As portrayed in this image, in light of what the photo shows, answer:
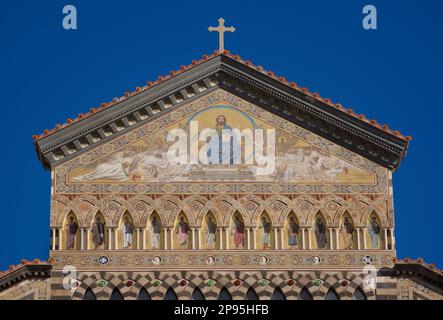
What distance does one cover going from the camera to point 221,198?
55.0 m

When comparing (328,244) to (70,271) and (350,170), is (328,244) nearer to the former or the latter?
(350,170)

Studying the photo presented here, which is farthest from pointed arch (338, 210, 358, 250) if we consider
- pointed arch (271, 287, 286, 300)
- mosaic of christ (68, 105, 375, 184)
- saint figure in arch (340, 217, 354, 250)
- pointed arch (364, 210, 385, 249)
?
pointed arch (271, 287, 286, 300)

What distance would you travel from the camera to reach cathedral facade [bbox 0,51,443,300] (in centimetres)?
5409

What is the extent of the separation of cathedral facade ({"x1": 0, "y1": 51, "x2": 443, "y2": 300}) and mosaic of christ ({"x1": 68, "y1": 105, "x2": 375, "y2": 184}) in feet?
0.12

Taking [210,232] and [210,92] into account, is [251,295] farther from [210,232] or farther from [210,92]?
[210,92]

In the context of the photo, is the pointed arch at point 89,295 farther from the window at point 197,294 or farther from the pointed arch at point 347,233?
the pointed arch at point 347,233

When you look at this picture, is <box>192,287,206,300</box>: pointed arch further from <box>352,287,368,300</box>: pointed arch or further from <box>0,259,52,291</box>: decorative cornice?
<box>352,287,368,300</box>: pointed arch

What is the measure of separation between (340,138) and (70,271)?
8069 millimetres

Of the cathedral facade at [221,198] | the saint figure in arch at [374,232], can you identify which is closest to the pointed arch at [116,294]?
the cathedral facade at [221,198]

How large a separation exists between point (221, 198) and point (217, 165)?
97 centimetres

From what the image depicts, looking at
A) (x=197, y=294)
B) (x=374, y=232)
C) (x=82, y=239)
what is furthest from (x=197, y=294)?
(x=374, y=232)

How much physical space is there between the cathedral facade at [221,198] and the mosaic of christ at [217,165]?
36 mm
